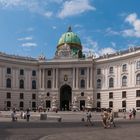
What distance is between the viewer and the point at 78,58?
114812 mm

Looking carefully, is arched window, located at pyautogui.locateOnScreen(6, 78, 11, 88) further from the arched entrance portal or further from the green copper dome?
the green copper dome

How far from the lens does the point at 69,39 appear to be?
124 m

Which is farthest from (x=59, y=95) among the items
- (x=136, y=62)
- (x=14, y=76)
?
(x=136, y=62)

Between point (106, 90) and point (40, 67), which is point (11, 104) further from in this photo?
Answer: point (106, 90)

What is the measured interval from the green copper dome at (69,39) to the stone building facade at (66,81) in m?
5.05

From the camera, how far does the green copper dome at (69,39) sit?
405 ft

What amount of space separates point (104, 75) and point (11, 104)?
2866 centimetres

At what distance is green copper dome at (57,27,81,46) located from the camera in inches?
4857

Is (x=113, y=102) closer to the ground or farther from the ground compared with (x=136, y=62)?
closer to the ground

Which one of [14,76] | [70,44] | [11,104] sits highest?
[70,44]

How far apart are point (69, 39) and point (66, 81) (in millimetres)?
17064

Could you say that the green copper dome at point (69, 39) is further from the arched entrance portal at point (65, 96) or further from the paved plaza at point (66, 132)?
the paved plaza at point (66, 132)

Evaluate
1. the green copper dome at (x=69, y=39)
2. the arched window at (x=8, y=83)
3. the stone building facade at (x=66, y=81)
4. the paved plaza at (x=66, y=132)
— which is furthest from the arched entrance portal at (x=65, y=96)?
the paved plaza at (x=66, y=132)

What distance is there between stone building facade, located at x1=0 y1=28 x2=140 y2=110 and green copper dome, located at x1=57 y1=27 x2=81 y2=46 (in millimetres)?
5052
